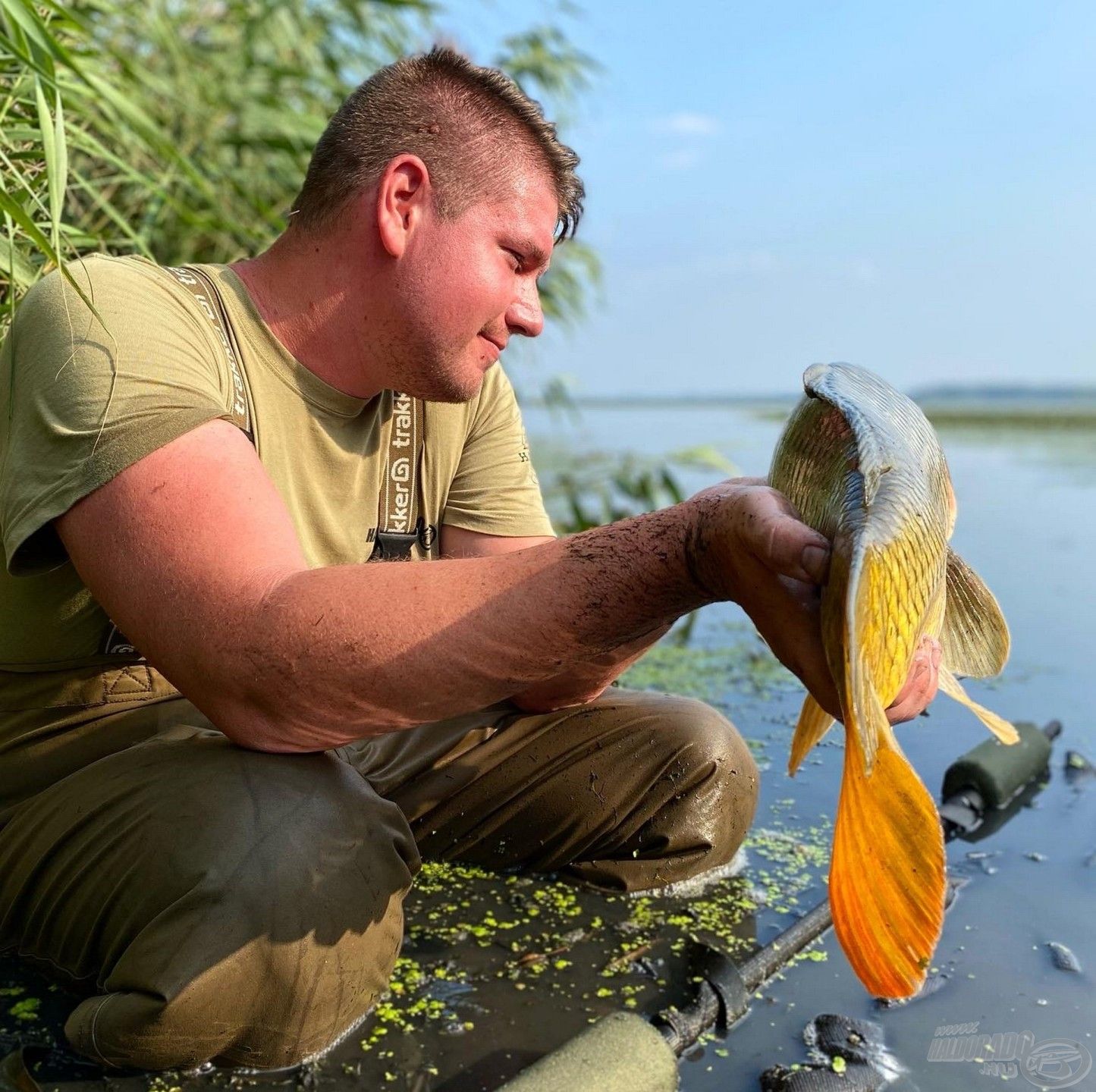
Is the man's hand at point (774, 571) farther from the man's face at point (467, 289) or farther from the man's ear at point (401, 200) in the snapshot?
the man's ear at point (401, 200)

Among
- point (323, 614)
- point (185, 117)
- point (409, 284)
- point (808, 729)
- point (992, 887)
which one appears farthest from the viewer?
point (185, 117)

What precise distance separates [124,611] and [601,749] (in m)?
1.12

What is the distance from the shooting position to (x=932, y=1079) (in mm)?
1874

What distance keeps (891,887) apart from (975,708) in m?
0.57

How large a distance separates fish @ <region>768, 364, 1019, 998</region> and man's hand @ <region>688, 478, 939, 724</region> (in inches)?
1.7

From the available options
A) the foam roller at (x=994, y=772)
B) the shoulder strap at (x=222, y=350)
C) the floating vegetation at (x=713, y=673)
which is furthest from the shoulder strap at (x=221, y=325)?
the floating vegetation at (x=713, y=673)

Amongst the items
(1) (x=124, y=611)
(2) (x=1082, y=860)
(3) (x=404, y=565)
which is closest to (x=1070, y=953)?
(2) (x=1082, y=860)

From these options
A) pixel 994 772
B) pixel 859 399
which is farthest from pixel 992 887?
pixel 859 399

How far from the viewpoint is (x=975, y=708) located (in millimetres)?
1857

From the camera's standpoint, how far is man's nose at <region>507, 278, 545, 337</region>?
7.42 ft

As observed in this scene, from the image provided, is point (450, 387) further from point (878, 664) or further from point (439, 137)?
point (878, 664)

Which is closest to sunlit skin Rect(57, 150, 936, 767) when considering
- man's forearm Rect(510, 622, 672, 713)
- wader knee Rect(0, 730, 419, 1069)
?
wader knee Rect(0, 730, 419, 1069)

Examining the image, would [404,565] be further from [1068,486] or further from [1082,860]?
[1068,486]

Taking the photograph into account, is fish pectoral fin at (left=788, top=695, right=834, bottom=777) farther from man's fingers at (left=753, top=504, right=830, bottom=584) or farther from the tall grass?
the tall grass
